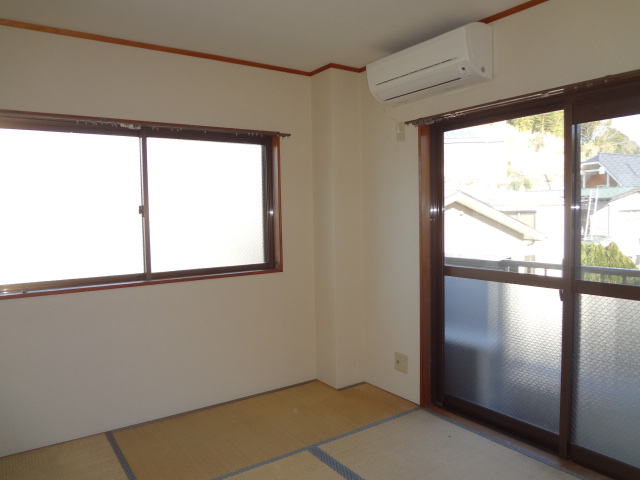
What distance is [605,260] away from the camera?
2.32m

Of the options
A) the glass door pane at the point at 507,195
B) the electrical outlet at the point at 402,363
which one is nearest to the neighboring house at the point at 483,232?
the glass door pane at the point at 507,195

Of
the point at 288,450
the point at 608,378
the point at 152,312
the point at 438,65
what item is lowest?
the point at 288,450

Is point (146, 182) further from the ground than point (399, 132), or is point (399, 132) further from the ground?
point (399, 132)

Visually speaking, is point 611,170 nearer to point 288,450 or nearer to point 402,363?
point 402,363

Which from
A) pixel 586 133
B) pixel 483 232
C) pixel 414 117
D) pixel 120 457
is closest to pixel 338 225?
pixel 414 117

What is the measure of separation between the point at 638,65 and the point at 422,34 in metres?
1.23

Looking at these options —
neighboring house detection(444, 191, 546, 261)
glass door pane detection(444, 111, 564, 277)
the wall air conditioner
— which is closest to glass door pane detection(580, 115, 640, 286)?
glass door pane detection(444, 111, 564, 277)

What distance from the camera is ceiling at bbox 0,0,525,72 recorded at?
243 centimetres

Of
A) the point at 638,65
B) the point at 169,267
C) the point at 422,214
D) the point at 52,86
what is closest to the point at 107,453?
the point at 169,267

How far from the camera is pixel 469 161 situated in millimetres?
2971

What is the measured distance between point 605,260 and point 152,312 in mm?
2683

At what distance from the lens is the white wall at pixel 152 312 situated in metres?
2.64

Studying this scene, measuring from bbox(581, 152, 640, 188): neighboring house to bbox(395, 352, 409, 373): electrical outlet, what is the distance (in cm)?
167

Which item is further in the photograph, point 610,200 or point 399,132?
point 399,132
